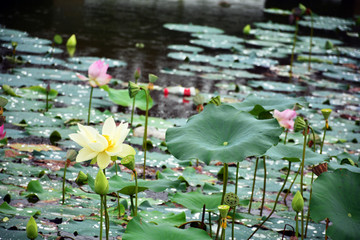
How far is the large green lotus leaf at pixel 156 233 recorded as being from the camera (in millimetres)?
1254

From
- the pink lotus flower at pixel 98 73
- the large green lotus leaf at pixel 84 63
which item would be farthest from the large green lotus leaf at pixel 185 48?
the pink lotus flower at pixel 98 73

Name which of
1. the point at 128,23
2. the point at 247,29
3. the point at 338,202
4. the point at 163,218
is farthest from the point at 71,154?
the point at 128,23

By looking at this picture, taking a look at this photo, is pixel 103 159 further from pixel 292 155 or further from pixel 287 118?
pixel 287 118

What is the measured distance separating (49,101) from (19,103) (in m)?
0.22

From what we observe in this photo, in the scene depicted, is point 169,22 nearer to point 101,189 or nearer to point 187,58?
point 187,58

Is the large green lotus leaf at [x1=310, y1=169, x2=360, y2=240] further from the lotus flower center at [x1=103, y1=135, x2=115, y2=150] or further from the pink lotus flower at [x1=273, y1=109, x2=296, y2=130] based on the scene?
the pink lotus flower at [x1=273, y1=109, x2=296, y2=130]

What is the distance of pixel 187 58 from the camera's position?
4.81 metres

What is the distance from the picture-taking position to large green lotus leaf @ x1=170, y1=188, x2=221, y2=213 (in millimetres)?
1556

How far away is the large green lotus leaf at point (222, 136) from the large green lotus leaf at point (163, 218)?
275 mm

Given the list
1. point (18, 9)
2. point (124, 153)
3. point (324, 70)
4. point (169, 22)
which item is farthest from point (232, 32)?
point (124, 153)

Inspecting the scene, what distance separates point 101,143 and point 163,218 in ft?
1.48

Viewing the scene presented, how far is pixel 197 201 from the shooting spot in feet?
5.28

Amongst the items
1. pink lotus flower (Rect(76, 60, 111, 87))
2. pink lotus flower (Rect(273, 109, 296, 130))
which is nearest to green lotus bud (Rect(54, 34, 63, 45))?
pink lotus flower (Rect(76, 60, 111, 87))

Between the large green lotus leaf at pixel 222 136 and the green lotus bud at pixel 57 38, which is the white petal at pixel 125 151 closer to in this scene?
the large green lotus leaf at pixel 222 136
